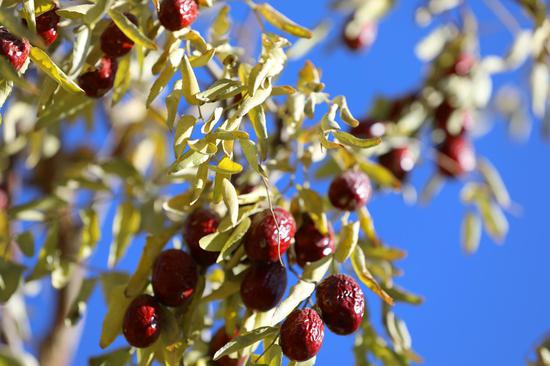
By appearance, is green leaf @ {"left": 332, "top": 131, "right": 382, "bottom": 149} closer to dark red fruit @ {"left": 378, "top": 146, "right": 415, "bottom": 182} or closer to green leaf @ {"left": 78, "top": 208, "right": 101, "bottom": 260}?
green leaf @ {"left": 78, "top": 208, "right": 101, "bottom": 260}

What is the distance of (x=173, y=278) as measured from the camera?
1357mm

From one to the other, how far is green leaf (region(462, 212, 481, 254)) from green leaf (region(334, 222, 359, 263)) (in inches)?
36.0

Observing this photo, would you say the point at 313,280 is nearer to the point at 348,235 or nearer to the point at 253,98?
the point at 348,235

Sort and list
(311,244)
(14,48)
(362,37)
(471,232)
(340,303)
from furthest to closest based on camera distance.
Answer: (362,37), (471,232), (311,244), (340,303), (14,48)

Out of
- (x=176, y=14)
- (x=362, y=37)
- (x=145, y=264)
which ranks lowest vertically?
(x=362, y=37)

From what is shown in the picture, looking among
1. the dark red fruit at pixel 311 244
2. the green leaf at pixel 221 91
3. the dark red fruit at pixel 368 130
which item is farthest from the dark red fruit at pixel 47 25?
the dark red fruit at pixel 368 130

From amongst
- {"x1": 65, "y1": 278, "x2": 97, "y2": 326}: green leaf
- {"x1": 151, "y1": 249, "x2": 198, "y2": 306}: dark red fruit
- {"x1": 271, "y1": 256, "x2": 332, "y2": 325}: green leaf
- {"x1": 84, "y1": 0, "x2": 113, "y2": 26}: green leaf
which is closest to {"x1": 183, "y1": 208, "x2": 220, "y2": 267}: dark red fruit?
{"x1": 151, "y1": 249, "x2": 198, "y2": 306}: dark red fruit

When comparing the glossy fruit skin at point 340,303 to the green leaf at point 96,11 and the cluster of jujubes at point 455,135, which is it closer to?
the green leaf at point 96,11

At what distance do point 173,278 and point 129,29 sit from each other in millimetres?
331

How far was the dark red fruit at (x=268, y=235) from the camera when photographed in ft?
4.33

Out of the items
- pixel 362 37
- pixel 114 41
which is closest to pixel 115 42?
pixel 114 41

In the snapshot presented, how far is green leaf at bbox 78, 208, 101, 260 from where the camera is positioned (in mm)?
1705

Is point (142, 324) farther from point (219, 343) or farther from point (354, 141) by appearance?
point (354, 141)

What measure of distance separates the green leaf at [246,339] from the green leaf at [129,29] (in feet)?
1.20
